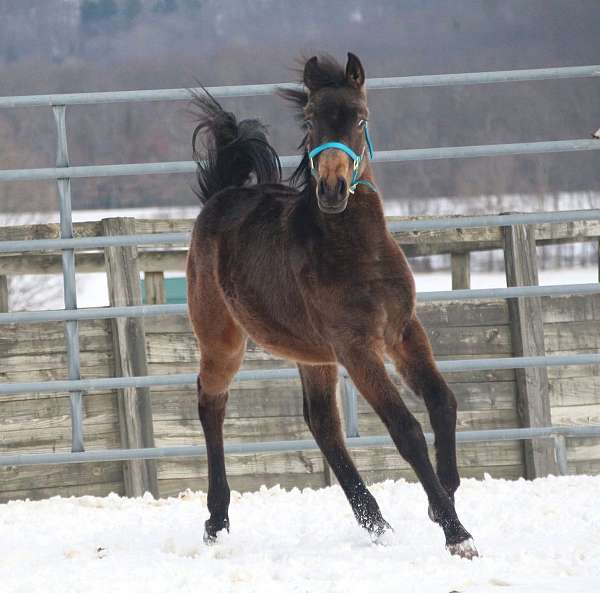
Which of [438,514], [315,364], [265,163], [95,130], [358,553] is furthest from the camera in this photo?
[95,130]

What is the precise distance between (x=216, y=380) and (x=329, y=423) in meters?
0.45

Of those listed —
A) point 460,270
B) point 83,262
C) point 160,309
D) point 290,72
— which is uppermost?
Result: point 290,72

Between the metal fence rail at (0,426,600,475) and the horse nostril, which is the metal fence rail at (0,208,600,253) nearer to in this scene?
the metal fence rail at (0,426,600,475)

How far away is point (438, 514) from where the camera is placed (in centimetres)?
276

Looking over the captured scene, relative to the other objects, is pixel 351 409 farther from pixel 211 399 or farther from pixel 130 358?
pixel 130 358

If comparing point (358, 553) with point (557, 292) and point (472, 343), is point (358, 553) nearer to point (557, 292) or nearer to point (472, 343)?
point (557, 292)

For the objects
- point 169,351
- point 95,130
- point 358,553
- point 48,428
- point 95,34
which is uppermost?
point 95,34

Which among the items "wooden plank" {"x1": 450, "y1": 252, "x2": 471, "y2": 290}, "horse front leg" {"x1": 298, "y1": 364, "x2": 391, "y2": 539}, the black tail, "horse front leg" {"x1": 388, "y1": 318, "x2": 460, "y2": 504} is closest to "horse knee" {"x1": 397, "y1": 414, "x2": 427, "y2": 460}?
"horse front leg" {"x1": 388, "y1": 318, "x2": 460, "y2": 504}

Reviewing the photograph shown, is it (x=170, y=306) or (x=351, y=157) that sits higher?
(x=351, y=157)

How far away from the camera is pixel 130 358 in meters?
5.28

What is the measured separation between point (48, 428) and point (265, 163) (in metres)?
2.32

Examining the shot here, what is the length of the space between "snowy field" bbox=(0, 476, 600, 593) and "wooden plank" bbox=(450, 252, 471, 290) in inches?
92.9

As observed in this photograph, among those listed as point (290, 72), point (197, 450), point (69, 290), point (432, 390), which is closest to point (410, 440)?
point (432, 390)

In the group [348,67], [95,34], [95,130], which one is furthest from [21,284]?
[95,34]
